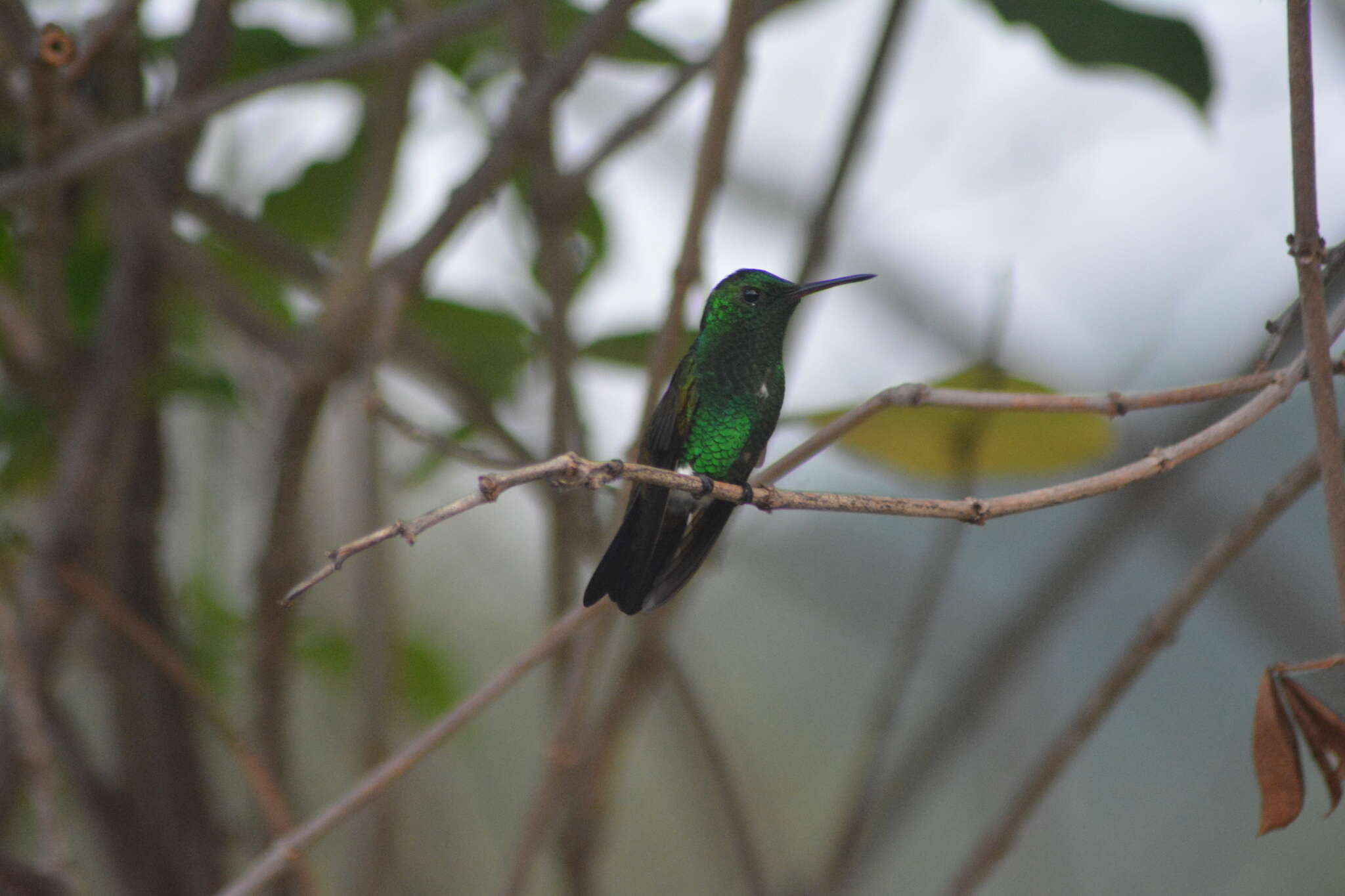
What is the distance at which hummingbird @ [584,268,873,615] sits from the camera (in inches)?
34.2

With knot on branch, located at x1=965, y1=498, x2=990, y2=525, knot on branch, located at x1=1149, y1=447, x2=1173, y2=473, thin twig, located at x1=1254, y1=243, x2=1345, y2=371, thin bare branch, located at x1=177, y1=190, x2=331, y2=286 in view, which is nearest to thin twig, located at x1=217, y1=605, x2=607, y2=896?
knot on branch, located at x1=965, y1=498, x2=990, y2=525

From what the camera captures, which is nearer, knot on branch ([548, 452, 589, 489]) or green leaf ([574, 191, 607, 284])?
knot on branch ([548, 452, 589, 489])

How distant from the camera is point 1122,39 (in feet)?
4.10

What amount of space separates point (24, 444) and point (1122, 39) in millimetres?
1469

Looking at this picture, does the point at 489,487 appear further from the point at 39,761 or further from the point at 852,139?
the point at 852,139

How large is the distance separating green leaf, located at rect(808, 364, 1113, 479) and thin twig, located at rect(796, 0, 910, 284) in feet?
0.72

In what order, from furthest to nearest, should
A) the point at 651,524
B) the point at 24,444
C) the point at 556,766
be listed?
1. the point at 24,444
2. the point at 556,766
3. the point at 651,524

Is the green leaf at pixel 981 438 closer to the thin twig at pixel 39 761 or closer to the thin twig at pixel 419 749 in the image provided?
the thin twig at pixel 419 749

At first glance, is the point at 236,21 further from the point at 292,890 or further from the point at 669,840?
the point at 669,840

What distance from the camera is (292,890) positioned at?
5.05 feet

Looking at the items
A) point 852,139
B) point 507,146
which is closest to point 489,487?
point 507,146

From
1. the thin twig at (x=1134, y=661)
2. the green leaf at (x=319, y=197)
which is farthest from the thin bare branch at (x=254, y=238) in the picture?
the thin twig at (x=1134, y=661)

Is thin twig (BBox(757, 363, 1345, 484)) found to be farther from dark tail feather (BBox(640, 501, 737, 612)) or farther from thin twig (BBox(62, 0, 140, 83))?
thin twig (BBox(62, 0, 140, 83))

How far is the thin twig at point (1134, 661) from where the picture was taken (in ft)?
2.93
